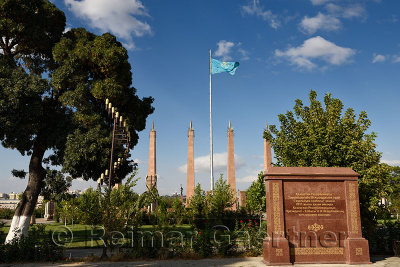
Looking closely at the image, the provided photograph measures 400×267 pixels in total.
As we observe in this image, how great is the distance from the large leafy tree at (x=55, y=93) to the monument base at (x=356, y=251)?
1074 centimetres

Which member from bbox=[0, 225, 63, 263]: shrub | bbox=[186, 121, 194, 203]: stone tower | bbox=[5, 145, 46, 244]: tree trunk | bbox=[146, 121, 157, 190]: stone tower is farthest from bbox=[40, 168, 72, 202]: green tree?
bbox=[186, 121, 194, 203]: stone tower

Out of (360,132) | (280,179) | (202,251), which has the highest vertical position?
(360,132)

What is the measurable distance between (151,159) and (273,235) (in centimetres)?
3492

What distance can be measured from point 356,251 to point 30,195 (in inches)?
555

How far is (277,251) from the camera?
10.2m

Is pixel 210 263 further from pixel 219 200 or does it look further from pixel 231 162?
pixel 231 162

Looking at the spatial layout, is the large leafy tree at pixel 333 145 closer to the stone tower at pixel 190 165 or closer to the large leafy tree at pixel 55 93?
the large leafy tree at pixel 55 93

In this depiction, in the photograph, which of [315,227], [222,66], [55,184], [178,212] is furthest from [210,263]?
[222,66]

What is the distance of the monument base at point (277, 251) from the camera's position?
10117 millimetres

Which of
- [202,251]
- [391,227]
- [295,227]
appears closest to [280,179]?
[295,227]

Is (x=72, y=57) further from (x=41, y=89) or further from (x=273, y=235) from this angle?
(x=273, y=235)

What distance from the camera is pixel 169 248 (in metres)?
11.5

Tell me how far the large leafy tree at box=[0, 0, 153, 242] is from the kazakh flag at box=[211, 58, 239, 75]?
429 inches

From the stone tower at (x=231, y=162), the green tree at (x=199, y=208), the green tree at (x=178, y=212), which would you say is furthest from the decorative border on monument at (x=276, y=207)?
the stone tower at (x=231, y=162)
